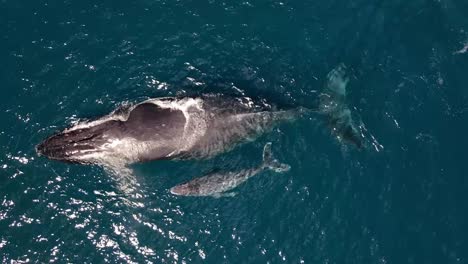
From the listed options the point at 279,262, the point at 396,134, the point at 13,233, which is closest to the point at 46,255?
the point at 13,233

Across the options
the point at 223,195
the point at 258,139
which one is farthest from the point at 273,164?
the point at 223,195

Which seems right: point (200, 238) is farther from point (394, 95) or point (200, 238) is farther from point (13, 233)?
point (394, 95)

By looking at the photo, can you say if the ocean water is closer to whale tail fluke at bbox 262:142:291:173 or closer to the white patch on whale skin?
whale tail fluke at bbox 262:142:291:173

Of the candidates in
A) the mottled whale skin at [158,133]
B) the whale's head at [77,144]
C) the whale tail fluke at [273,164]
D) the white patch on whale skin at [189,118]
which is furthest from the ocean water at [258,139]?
the white patch on whale skin at [189,118]

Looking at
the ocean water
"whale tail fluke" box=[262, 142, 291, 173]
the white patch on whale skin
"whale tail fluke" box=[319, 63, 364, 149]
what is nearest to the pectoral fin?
the ocean water

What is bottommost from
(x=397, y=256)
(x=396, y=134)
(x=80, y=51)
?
(x=397, y=256)

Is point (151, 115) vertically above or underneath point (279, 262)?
above

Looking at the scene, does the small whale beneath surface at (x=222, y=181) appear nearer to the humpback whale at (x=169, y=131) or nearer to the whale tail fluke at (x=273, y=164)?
the whale tail fluke at (x=273, y=164)
